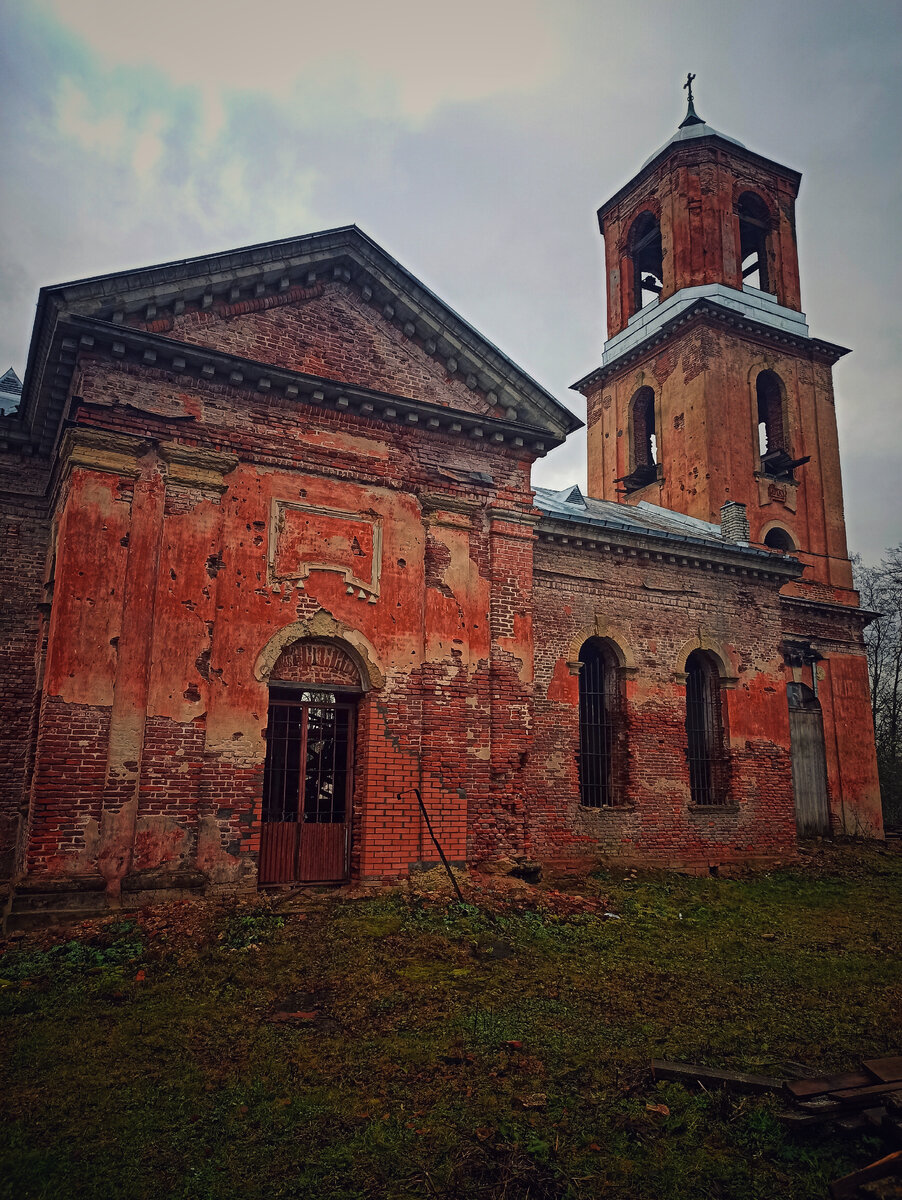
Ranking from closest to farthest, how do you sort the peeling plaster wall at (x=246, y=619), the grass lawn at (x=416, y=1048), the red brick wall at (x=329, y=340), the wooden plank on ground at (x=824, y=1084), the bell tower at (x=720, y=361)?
the grass lawn at (x=416, y=1048), the wooden plank on ground at (x=824, y=1084), the peeling plaster wall at (x=246, y=619), the red brick wall at (x=329, y=340), the bell tower at (x=720, y=361)

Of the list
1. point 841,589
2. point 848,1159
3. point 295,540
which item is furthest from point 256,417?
point 841,589

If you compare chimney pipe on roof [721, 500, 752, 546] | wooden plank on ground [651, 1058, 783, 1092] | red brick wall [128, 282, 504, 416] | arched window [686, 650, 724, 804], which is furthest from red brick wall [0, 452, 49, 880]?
chimney pipe on roof [721, 500, 752, 546]

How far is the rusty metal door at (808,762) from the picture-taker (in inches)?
734

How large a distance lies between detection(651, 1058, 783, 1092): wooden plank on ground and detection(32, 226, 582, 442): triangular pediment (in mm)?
8483

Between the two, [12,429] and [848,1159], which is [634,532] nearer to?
[12,429]

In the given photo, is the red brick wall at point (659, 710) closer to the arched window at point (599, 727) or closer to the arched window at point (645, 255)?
the arched window at point (599, 727)

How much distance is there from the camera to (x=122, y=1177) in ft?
13.5

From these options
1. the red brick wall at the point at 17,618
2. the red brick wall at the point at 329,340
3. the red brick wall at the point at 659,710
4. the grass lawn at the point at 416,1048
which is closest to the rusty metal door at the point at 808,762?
the red brick wall at the point at 659,710

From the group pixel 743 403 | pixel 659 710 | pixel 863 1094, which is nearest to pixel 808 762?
pixel 659 710

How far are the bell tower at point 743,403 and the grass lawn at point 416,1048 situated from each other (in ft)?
35.2

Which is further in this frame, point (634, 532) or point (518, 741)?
point (634, 532)

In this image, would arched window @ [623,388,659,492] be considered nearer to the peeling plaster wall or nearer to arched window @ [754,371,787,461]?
arched window @ [754,371,787,461]

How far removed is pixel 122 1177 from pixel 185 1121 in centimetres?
60

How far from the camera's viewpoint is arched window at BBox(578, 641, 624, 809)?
14.0 meters
